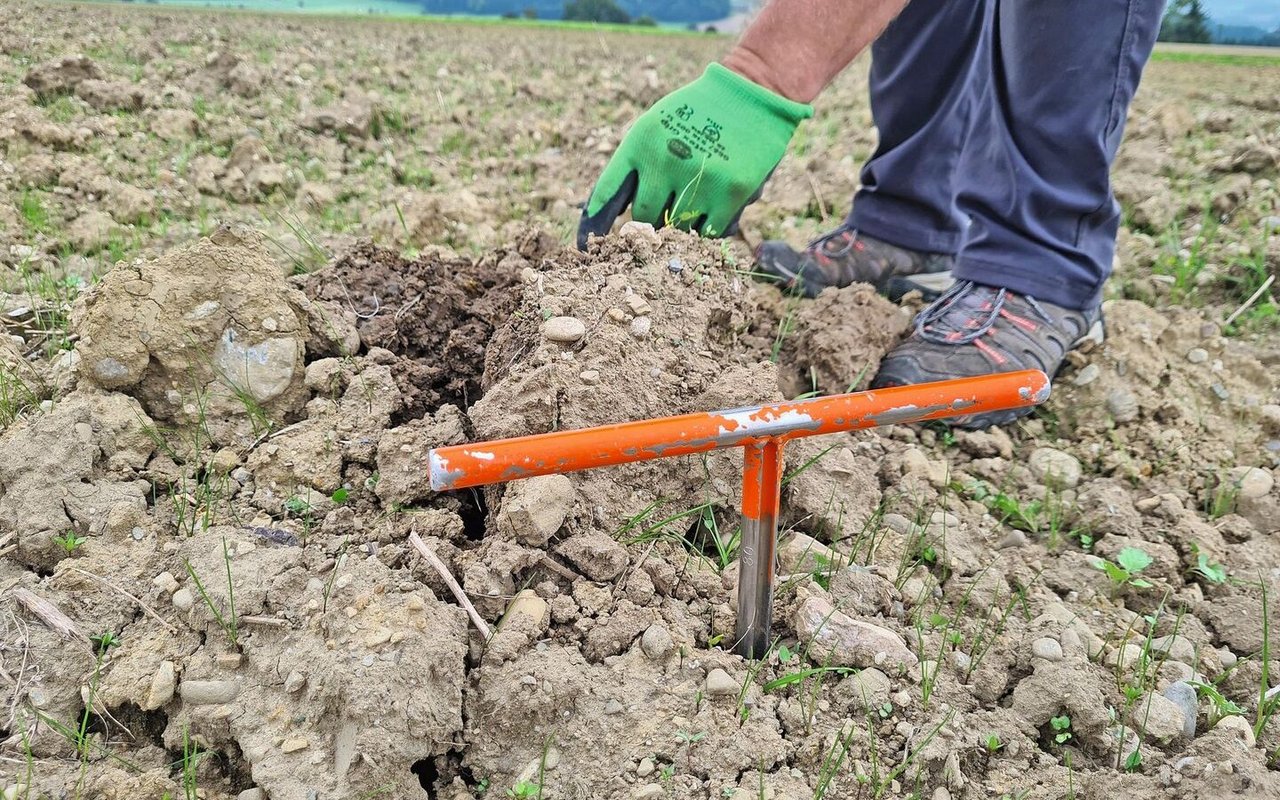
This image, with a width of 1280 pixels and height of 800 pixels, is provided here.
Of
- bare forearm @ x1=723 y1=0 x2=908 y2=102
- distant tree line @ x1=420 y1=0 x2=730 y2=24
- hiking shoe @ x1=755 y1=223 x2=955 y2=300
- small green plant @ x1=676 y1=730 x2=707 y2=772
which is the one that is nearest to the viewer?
small green plant @ x1=676 y1=730 x2=707 y2=772

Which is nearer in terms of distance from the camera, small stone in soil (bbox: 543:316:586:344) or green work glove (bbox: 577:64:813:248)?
small stone in soil (bbox: 543:316:586:344)

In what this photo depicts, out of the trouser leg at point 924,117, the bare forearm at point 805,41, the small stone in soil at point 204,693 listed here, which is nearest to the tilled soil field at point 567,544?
the small stone in soil at point 204,693

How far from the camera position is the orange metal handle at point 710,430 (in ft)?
3.32

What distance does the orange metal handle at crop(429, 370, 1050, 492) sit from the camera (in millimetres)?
1012

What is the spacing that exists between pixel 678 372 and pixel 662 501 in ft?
Result: 0.86

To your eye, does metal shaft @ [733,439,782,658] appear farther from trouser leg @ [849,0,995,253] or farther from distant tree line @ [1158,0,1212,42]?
distant tree line @ [1158,0,1212,42]

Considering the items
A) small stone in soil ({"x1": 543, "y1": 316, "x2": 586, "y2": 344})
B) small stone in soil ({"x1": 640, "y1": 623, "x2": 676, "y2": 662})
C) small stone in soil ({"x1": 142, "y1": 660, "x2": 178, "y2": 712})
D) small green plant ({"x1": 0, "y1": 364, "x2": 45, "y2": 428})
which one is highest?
small stone in soil ({"x1": 543, "y1": 316, "x2": 586, "y2": 344})

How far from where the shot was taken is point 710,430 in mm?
1103

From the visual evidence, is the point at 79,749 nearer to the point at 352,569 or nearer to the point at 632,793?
the point at 352,569

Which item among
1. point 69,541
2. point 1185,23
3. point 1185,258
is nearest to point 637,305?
point 69,541

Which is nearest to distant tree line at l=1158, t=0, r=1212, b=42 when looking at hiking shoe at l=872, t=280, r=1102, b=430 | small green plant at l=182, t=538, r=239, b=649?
hiking shoe at l=872, t=280, r=1102, b=430

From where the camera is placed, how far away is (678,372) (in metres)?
1.61

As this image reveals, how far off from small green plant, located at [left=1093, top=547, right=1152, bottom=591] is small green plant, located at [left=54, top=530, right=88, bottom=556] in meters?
1.78

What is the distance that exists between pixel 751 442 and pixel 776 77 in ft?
3.34
